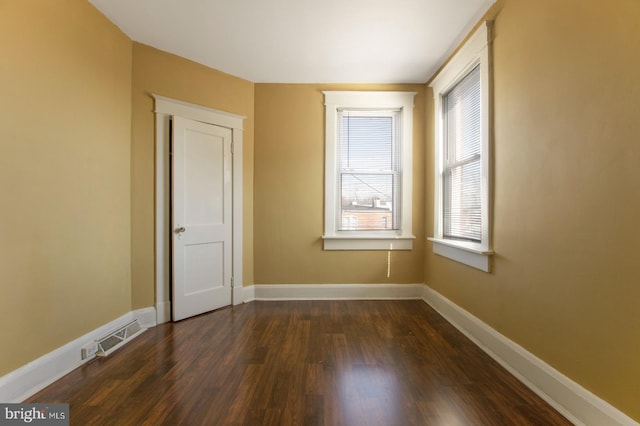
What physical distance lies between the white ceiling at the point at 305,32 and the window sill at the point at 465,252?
6.37ft

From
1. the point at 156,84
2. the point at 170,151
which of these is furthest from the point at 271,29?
the point at 170,151

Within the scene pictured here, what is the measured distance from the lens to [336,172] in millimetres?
3723

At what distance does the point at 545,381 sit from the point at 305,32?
3153mm

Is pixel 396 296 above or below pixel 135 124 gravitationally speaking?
below

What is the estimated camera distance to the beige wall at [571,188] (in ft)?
4.33

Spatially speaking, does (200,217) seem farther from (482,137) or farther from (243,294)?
(482,137)

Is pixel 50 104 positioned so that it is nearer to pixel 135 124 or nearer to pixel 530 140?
pixel 135 124

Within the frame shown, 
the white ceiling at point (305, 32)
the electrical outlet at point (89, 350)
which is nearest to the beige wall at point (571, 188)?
the white ceiling at point (305, 32)

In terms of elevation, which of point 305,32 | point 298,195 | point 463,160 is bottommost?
point 298,195

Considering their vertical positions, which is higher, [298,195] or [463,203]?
[298,195]

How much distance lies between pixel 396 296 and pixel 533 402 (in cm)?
203

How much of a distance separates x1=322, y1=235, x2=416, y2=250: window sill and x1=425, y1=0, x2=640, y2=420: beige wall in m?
1.48

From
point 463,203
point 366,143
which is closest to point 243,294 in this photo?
point 366,143

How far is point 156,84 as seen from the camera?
2.93 metres
